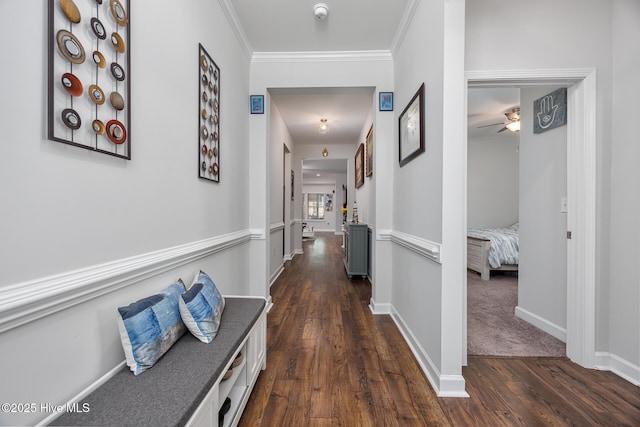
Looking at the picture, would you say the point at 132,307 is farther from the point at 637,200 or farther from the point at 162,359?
the point at 637,200

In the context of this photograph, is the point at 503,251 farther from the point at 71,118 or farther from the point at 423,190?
the point at 71,118

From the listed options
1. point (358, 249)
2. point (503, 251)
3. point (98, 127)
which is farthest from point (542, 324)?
point (98, 127)

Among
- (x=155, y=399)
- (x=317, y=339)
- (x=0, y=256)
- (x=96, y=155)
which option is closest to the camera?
(x=0, y=256)

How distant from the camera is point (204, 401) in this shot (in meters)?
0.87

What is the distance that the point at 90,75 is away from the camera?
2.97ft

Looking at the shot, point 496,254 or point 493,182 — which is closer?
point 496,254

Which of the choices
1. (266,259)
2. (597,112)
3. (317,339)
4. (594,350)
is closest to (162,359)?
(317,339)

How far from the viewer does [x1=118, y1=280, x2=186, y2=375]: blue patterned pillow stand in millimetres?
929

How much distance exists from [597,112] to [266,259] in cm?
299

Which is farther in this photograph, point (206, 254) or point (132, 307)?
point (206, 254)

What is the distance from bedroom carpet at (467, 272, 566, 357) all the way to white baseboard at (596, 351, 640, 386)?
0.69 feet

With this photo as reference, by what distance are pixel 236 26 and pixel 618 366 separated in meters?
3.92

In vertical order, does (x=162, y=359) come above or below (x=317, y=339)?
above

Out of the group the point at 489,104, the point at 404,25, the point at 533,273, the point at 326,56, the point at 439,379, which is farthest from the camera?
the point at 489,104
